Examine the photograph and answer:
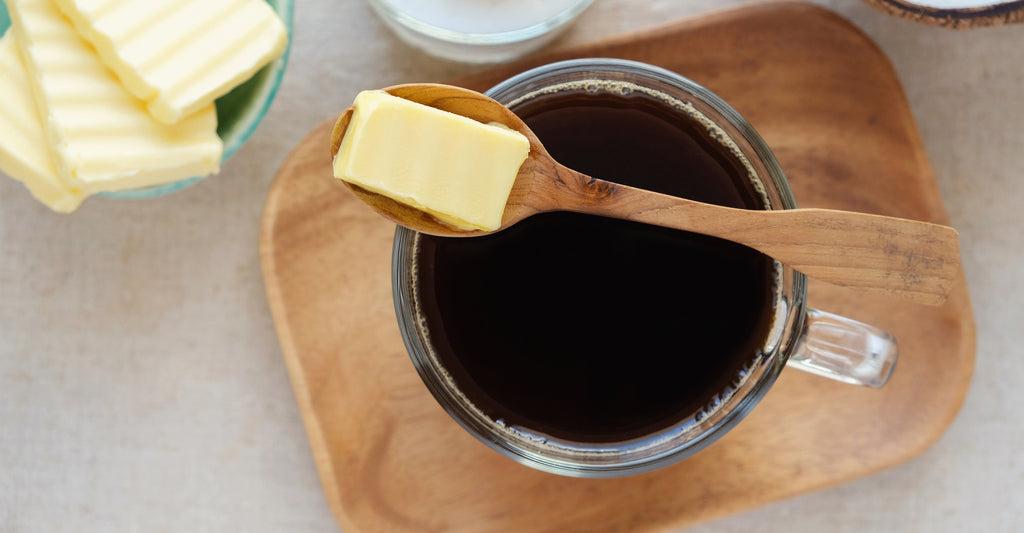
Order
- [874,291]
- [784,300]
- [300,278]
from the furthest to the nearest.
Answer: [300,278] < [784,300] < [874,291]

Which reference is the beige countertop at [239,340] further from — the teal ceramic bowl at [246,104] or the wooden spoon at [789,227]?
the wooden spoon at [789,227]

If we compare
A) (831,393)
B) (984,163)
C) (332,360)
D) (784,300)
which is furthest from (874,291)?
(332,360)

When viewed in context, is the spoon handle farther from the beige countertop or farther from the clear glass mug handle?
the beige countertop

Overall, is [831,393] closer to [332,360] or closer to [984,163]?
[984,163]

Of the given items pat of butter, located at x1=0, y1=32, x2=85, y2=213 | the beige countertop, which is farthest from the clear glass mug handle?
pat of butter, located at x1=0, y1=32, x2=85, y2=213

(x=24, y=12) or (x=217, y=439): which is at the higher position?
(x=24, y=12)

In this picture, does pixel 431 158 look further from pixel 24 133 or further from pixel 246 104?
pixel 24 133

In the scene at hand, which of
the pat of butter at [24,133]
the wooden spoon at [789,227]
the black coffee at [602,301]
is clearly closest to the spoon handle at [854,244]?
the wooden spoon at [789,227]

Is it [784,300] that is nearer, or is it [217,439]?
[784,300]
